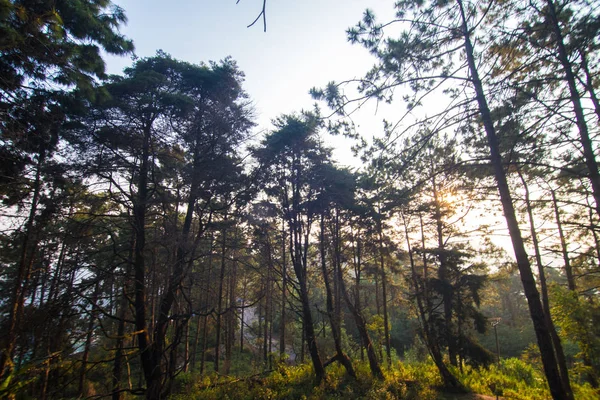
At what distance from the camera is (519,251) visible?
4.72 meters

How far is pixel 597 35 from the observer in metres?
4.76

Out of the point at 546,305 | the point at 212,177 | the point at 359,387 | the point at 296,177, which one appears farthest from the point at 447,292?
the point at 212,177

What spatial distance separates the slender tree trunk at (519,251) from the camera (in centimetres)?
421

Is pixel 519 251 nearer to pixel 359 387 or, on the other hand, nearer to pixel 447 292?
pixel 359 387

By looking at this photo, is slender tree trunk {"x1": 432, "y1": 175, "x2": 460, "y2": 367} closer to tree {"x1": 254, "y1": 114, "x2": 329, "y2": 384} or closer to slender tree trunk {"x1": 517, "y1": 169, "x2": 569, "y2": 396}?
slender tree trunk {"x1": 517, "y1": 169, "x2": 569, "y2": 396}

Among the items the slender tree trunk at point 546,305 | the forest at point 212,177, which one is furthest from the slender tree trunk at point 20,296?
the slender tree trunk at point 546,305

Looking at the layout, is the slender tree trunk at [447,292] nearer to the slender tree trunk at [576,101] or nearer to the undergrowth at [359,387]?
the undergrowth at [359,387]

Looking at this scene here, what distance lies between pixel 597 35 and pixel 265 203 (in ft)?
32.2

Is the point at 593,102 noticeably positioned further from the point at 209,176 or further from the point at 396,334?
the point at 396,334

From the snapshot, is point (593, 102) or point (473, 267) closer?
point (593, 102)

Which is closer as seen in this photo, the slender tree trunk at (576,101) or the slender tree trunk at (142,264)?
the slender tree trunk at (576,101)

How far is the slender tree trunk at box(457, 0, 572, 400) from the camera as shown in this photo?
166 inches

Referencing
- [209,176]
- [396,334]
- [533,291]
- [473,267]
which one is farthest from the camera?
[396,334]

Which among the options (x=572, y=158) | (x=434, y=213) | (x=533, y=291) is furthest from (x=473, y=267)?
(x=533, y=291)
